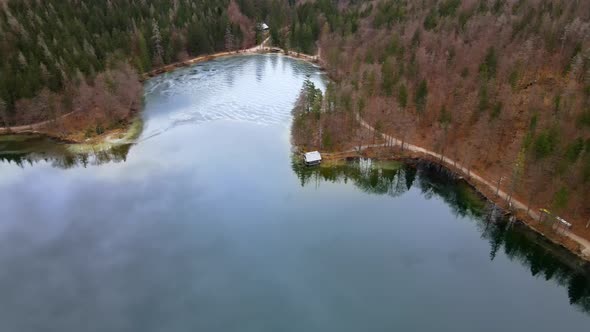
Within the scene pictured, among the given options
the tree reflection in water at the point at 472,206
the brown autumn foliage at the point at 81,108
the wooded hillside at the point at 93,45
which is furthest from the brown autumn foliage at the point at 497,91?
the wooded hillside at the point at 93,45

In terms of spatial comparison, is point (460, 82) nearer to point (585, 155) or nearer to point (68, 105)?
point (585, 155)

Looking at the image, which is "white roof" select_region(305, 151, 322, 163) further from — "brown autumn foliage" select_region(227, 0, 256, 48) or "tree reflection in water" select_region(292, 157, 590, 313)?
"brown autumn foliage" select_region(227, 0, 256, 48)

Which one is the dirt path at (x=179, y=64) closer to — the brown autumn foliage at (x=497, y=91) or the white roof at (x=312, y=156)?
the brown autumn foliage at (x=497, y=91)

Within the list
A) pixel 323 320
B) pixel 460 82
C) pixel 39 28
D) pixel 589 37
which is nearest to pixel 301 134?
pixel 460 82

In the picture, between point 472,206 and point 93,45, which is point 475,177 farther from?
point 93,45

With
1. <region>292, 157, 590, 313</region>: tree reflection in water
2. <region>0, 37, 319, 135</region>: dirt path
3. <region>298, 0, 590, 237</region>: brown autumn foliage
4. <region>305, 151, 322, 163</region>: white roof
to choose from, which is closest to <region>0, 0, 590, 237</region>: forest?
<region>298, 0, 590, 237</region>: brown autumn foliage

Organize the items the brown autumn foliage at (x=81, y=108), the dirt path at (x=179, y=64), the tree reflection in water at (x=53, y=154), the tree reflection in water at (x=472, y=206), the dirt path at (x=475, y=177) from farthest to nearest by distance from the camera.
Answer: the dirt path at (x=179, y=64) → the brown autumn foliage at (x=81, y=108) → the tree reflection in water at (x=53, y=154) → the dirt path at (x=475, y=177) → the tree reflection in water at (x=472, y=206)
